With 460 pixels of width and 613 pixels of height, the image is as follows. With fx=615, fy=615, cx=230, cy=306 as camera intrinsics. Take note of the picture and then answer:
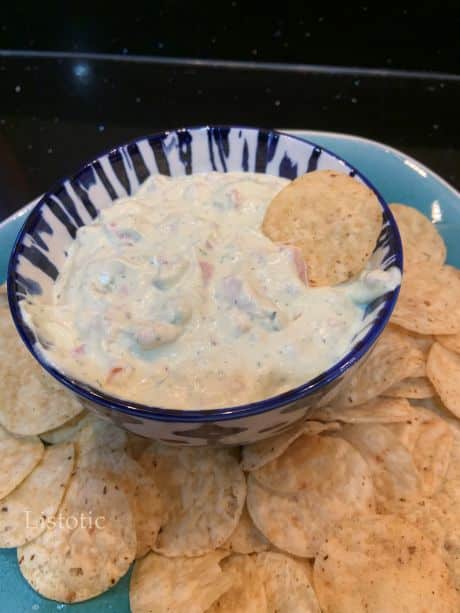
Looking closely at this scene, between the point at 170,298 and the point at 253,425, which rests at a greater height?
the point at 170,298

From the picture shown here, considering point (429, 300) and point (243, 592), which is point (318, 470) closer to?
point (243, 592)

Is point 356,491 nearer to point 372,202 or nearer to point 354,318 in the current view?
point 354,318

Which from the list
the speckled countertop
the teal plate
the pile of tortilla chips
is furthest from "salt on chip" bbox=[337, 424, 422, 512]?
the speckled countertop

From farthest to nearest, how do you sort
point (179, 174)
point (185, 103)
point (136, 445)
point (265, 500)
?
1. point (185, 103)
2. point (179, 174)
3. point (136, 445)
4. point (265, 500)

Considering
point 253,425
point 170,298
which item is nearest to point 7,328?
point 170,298

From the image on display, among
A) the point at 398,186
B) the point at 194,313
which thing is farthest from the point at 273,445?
the point at 398,186

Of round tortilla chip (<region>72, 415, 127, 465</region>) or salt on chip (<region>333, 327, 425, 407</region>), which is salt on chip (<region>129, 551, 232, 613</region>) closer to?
round tortilla chip (<region>72, 415, 127, 465</region>)
